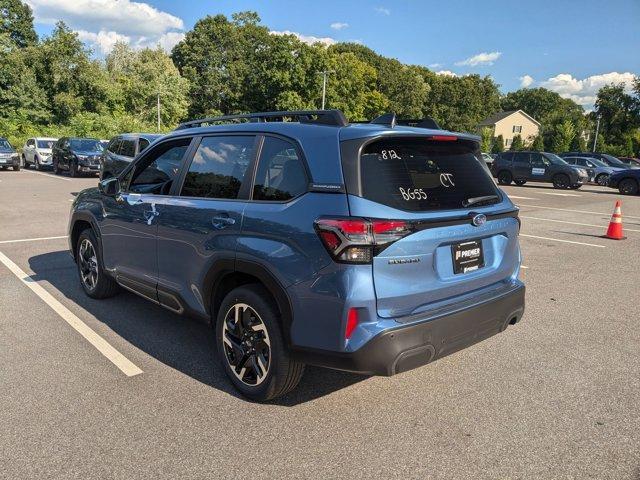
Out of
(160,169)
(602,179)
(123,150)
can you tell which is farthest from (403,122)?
(602,179)

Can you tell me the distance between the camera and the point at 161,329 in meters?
4.59

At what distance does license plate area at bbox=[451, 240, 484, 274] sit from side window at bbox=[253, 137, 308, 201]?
101 centimetres

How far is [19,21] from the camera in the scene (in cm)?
7019

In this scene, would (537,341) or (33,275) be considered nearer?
(537,341)

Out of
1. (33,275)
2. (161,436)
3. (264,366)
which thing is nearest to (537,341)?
(264,366)

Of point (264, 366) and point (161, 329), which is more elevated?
point (264, 366)

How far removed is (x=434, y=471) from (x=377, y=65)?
82.7m

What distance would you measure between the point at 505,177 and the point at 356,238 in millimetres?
24993

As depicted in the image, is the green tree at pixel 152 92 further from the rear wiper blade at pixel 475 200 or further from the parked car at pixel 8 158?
the rear wiper blade at pixel 475 200

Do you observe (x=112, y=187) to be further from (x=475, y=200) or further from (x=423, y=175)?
(x=475, y=200)

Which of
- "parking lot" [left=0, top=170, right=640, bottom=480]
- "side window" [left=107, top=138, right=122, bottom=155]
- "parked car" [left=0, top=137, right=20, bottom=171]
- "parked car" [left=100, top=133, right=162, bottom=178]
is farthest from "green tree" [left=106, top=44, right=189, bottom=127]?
"parking lot" [left=0, top=170, right=640, bottom=480]

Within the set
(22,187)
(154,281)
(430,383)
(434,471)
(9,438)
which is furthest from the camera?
(22,187)

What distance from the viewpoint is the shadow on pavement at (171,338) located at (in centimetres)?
357

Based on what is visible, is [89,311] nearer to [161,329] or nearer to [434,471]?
[161,329]
